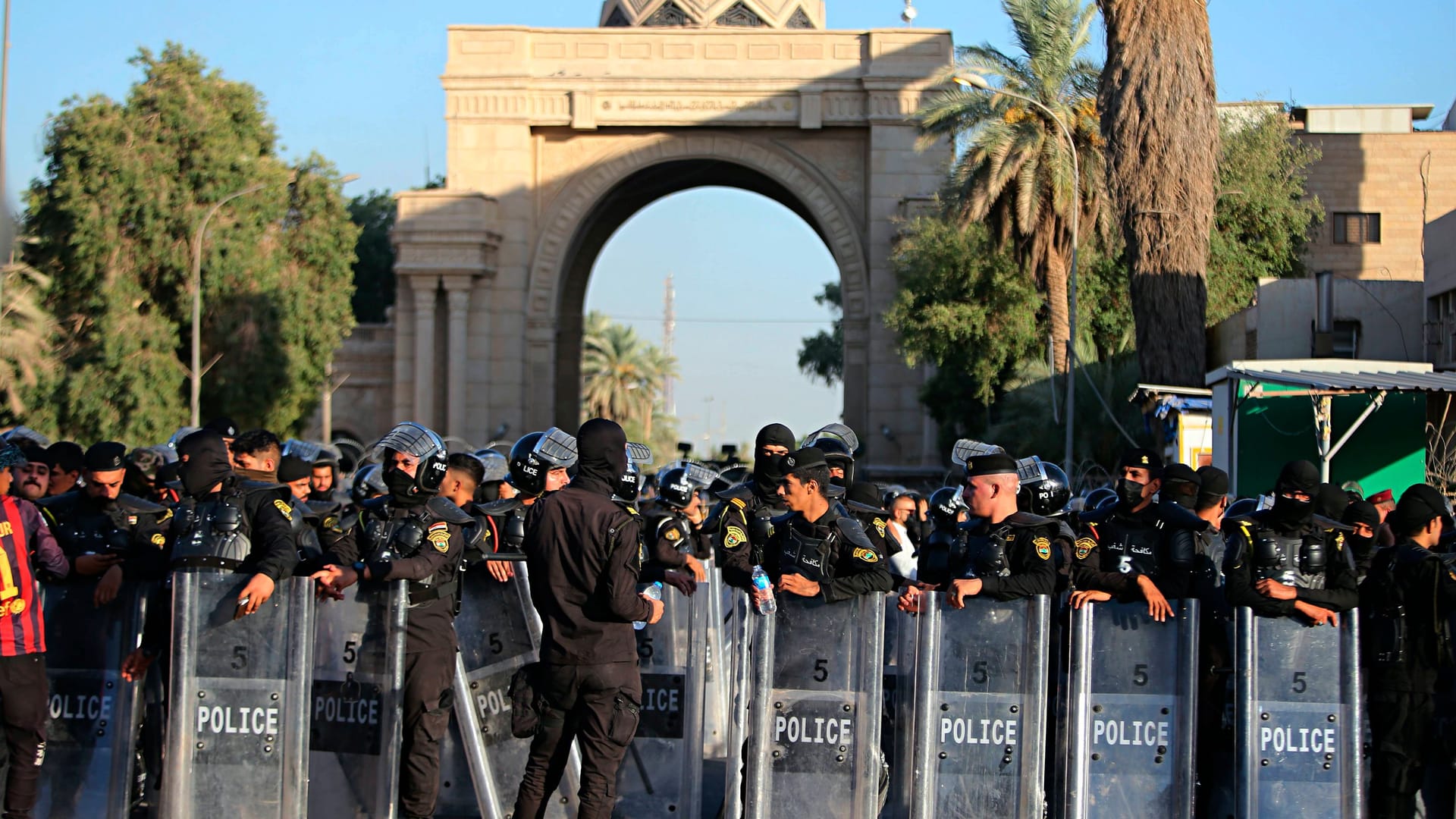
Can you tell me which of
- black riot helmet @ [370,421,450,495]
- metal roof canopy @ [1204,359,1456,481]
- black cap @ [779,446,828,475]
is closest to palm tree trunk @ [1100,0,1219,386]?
metal roof canopy @ [1204,359,1456,481]

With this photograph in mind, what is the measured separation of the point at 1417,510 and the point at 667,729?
3627 mm

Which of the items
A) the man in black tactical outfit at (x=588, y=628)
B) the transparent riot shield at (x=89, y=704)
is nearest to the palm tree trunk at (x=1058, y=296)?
the transparent riot shield at (x=89, y=704)

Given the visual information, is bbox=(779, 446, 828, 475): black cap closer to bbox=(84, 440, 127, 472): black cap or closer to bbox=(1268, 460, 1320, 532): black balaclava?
bbox=(1268, 460, 1320, 532): black balaclava

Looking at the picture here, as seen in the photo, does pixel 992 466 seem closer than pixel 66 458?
Yes

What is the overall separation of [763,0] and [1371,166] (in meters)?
18.3

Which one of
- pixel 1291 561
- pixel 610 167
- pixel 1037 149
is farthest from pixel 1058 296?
pixel 1291 561

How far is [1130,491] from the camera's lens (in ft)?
26.4

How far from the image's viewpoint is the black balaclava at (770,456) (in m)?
8.19

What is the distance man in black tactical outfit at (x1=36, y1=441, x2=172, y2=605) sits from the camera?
741cm

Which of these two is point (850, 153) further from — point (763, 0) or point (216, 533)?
point (216, 533)

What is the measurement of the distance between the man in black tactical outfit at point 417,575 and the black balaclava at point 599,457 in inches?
36.4

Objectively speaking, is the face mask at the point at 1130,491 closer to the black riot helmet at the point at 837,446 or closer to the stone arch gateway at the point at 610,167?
the black riot helmet at the point at 837,446

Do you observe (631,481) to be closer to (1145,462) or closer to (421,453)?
(421,453)

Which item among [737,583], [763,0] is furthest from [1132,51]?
[763,0]
